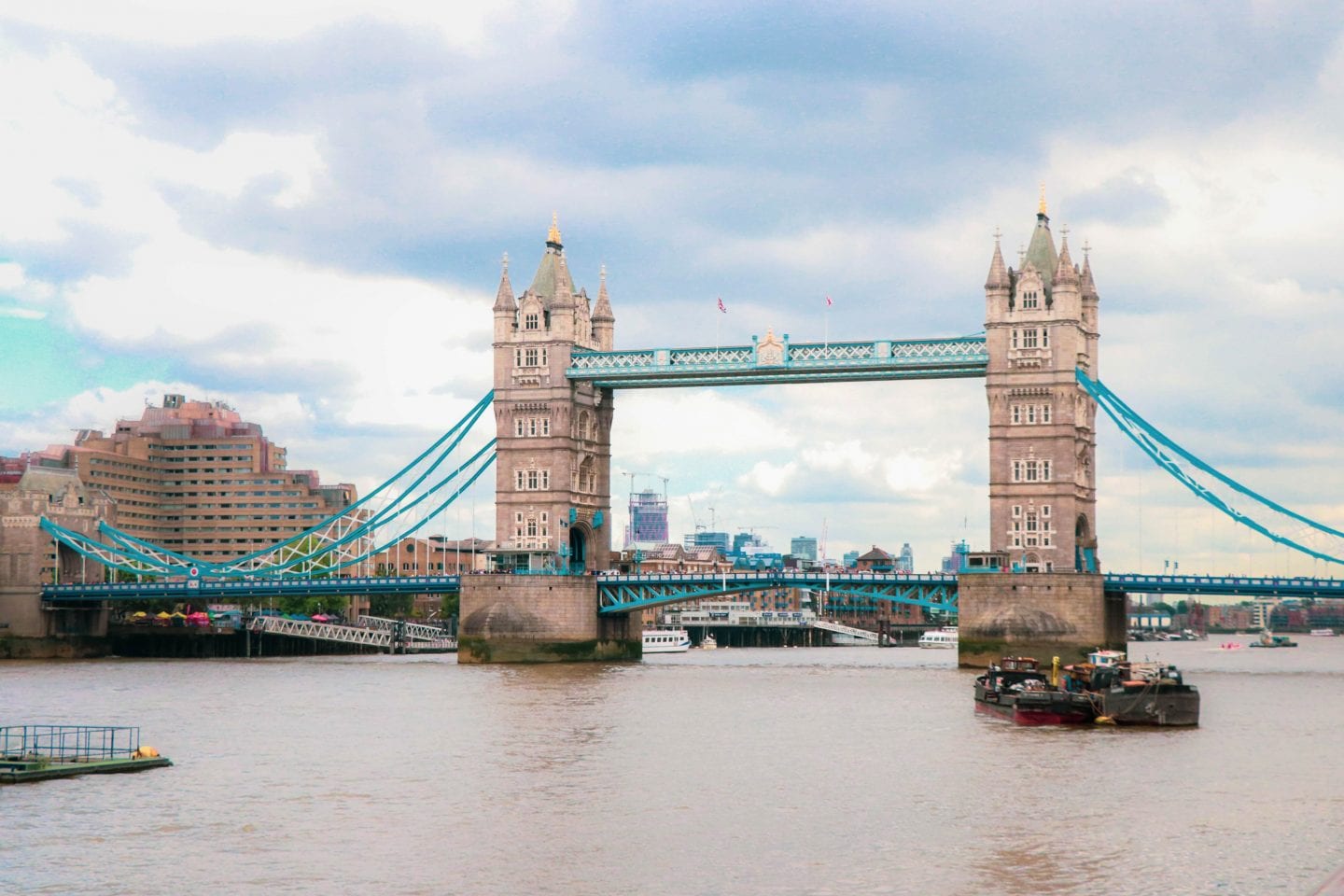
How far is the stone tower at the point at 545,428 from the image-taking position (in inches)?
4860

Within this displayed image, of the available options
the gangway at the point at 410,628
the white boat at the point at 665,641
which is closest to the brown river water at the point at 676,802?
the gangway at the point at 410,628

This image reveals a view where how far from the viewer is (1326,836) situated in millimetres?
40969

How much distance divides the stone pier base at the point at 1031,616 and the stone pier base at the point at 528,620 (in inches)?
950

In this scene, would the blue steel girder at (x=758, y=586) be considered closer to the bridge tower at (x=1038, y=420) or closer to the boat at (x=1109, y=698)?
the bridge tower at (x=1038, y=420)

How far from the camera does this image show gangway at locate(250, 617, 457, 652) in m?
148

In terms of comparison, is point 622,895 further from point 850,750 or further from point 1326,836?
point 850,750

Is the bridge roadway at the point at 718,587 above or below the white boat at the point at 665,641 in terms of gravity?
above

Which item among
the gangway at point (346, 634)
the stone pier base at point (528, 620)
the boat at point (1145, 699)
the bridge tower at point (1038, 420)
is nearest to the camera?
the boat at point (1145, 699)

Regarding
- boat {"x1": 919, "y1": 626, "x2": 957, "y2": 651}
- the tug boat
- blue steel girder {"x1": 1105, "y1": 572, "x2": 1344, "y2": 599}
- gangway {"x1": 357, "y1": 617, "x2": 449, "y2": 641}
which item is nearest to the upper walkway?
blue steel girder {"x1": 1105, "y1": 572, "x2": 1344, "y2": 599}

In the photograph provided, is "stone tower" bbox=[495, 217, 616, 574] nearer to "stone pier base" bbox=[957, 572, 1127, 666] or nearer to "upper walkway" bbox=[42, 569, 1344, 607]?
"upper walkway" bbox=[42, 569, 1344, 607]

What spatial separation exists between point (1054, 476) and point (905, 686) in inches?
978

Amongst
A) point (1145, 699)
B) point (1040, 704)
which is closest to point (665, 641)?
point (1040, 704)

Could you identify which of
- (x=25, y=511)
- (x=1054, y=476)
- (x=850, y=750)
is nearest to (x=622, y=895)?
(x=850, y=750)

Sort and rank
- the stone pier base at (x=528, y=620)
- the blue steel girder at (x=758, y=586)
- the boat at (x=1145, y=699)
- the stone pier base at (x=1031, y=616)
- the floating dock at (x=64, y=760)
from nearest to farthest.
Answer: the floating dock at (x=64, y=760)
the boat at (x=1145, y=699)
the stone pier base at (x=1031, y=616)
the blue steel girder at (x=758, y=586)
the stone pier base at (x=528, y=620)
